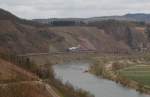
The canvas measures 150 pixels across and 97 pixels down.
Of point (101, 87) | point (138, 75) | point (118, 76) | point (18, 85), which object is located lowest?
point (138, 75)

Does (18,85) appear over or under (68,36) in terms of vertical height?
over

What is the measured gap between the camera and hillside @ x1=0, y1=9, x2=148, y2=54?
104738 mm

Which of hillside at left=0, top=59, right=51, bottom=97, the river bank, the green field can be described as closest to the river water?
the river bank

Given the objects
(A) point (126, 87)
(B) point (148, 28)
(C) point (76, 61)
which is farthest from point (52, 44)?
(A) point (126, 87)

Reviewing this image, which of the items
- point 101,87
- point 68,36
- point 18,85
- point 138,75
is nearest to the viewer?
point 18,85

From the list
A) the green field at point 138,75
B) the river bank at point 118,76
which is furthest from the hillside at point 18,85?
the green field at point 138,75

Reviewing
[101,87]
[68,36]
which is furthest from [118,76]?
[68,36]

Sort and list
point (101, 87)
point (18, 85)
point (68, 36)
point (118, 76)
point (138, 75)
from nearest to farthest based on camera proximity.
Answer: point (18, 85) < point (101, 87) < point (118, 76) < point (138, 75) < point (68, 36)

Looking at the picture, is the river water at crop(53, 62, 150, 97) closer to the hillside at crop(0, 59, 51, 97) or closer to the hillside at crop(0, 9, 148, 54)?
the hillside at crop(0, 59, 51, 97)

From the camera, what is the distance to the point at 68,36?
124 m

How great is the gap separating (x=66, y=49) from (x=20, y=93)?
80931 millimetres

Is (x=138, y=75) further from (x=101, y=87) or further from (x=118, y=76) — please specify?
(x=101, y=87)

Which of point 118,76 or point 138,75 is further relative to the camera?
point 138,75

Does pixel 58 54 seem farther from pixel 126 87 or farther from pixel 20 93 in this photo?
pixel 20 93
